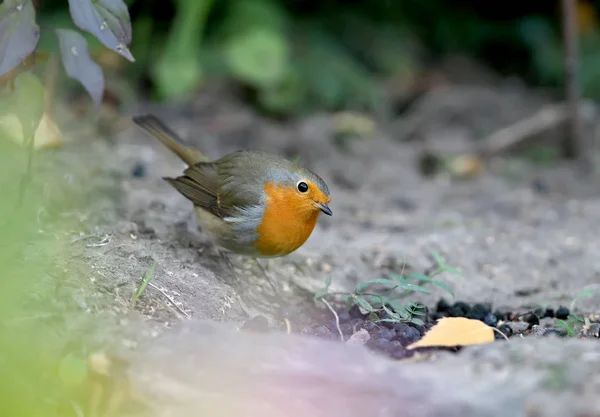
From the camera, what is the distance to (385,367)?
291cm

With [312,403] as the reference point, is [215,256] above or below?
below

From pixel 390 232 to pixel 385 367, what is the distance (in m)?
2.62

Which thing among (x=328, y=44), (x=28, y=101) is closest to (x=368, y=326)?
(x=28, y=101)

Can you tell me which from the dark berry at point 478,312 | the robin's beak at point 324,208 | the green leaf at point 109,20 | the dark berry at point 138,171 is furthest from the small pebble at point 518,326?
the dark berry at point 138,171

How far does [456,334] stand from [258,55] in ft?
14.3

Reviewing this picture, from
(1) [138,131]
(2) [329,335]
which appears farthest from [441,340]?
(1) [138,131]

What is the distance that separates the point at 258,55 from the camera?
23.5 feet

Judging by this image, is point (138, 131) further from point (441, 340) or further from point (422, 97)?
point (441, 340)

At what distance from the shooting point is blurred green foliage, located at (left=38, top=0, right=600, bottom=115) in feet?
23.6

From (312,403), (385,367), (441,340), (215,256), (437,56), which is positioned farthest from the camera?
(437,56)

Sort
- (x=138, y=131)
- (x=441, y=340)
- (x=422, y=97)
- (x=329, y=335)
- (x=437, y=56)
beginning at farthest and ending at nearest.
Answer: (x=437, y=56), (x=422, y=97), (x=138, y=131), (x=329, y=335), (x=441, y=340)

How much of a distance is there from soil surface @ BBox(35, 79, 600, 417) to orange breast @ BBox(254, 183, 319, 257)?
0.27 meters

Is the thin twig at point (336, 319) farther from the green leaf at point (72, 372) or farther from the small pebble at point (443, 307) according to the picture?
the green leaf at point (72, 372)

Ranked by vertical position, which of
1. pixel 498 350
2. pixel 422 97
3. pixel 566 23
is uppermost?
pixel 566 23
